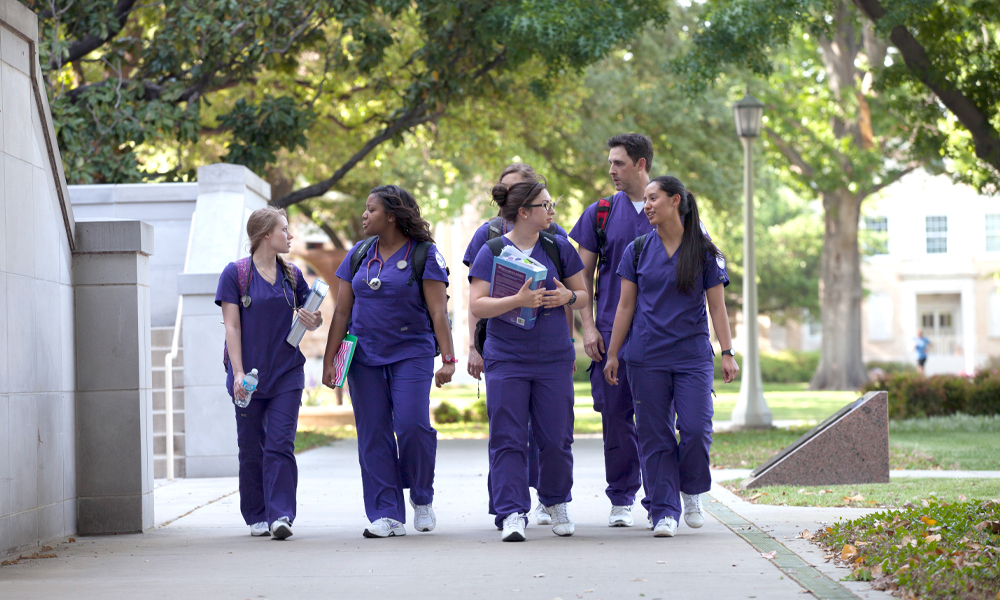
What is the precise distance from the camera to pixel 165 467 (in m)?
10.5

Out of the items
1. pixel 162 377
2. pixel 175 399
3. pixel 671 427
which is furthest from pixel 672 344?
pixel 162 377

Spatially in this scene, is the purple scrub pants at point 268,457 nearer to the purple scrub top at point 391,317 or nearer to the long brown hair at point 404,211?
the purple scrub top at point 391,317

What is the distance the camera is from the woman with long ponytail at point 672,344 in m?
6.07

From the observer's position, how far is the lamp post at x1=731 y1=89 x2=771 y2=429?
15.3 meters

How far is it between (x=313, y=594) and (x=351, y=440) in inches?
416

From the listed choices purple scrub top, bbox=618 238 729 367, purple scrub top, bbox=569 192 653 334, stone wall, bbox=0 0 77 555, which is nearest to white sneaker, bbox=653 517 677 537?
purple scrub top, bbox=618 238 729 367

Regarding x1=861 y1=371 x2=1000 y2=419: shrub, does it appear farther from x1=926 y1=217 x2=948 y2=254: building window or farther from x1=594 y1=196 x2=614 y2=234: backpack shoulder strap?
x1=926 y1=217 x2=948 y2=254: building window

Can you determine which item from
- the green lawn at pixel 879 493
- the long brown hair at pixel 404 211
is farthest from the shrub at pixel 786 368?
the long brown hair at pixel 404 211

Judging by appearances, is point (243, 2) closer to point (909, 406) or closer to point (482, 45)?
point (482, 45)

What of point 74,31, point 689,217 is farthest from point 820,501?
point 74,31

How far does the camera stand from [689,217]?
6160mm

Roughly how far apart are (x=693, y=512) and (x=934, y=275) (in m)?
45.2

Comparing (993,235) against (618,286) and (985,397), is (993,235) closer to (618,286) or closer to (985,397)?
(985,397)

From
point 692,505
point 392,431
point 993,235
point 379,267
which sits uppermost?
point 993,235
